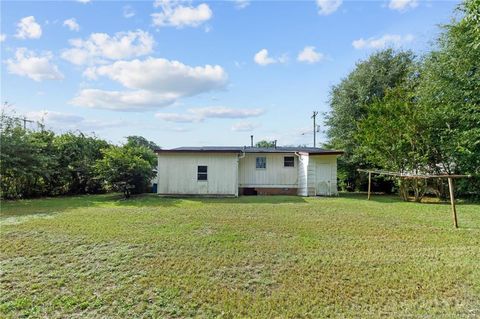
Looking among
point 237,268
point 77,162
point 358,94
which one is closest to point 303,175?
point 358,94

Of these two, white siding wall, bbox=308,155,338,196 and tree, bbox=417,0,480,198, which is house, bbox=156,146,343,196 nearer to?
white siding wall, bbox=308,155,338,196

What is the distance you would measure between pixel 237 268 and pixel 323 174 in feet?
34.2

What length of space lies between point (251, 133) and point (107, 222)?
46.8 ft

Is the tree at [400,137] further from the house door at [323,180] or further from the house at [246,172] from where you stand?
the house door at [323,180]

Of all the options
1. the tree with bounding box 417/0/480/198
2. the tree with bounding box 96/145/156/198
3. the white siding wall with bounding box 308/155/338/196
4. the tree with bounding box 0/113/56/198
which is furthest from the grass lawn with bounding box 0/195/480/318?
the white siding wall with bounding box 308/155/338/196

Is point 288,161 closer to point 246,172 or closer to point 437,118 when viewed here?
point 246,172

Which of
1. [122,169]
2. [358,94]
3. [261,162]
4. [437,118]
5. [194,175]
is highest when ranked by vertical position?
[358,94]

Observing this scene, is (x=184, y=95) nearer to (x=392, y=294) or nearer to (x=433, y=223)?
(x=433, y=223)

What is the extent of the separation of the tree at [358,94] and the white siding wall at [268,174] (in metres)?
4.04

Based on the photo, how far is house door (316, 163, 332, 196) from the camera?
13.8 metres

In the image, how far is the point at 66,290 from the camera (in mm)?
3725

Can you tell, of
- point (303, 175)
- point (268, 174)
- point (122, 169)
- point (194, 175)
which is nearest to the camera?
point (122, 169)

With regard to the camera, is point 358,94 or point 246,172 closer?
point 246,172

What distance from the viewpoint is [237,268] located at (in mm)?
4324
